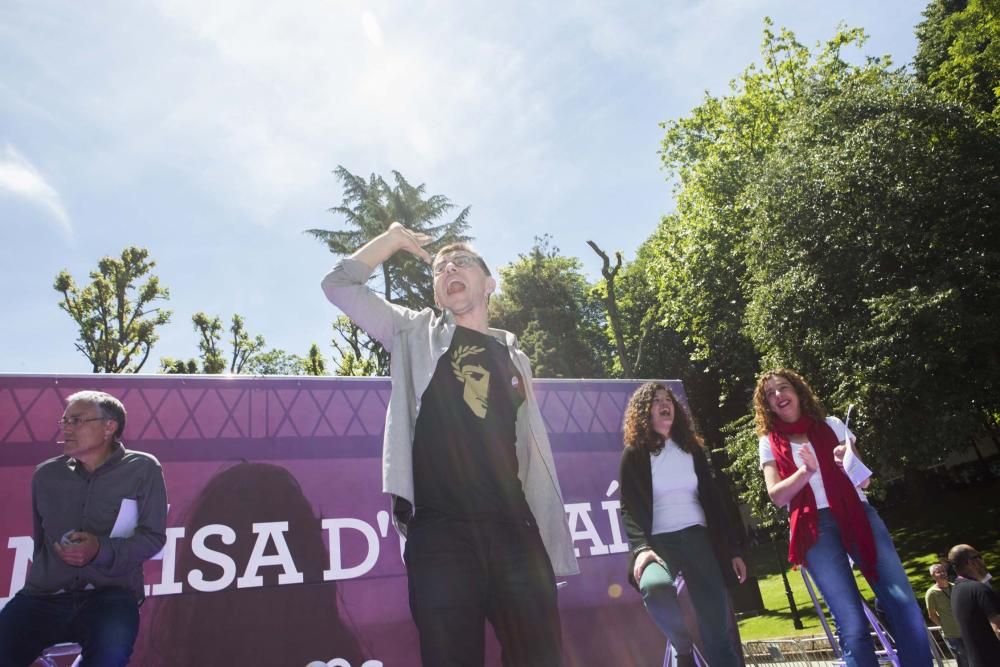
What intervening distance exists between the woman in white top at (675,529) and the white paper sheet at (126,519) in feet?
7.21

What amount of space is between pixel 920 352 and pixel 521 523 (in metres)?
10.4

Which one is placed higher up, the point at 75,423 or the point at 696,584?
the point at 75,423

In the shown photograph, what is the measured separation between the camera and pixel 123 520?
2.39m

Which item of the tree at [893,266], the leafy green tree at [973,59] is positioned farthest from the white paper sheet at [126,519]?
the leafy green tree at [973,59]

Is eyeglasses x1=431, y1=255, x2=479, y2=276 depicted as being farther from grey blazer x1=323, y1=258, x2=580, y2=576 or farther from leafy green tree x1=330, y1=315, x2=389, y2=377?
leafy green tree x1=330, y1=315, x2=389, y2=377

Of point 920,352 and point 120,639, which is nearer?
point 120,639

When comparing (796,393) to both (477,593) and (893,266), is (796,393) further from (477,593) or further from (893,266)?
(893,266)

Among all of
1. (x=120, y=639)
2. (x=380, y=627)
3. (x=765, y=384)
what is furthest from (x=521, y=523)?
(x=380, y=627)

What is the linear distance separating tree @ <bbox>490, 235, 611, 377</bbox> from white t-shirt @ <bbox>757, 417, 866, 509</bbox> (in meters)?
18.1

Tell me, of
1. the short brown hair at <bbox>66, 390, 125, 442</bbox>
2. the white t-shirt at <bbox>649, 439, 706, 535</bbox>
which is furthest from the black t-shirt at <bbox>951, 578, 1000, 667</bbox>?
the short brown hair at <bbox>66, 390, 125, 442</bbox>

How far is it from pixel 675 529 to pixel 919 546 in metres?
17.2

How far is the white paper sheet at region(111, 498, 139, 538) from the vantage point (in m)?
2.38

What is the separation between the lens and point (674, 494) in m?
3.23

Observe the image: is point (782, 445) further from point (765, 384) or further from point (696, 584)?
point (696, 584)
